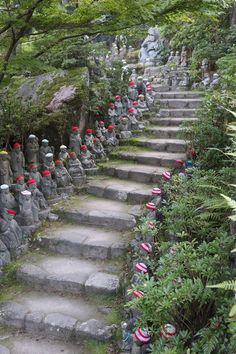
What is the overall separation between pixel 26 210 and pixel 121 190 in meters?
1.79

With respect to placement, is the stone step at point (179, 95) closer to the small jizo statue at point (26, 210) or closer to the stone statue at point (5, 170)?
the stone statue at point (5, 170)

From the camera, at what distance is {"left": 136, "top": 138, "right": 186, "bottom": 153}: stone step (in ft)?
26.2

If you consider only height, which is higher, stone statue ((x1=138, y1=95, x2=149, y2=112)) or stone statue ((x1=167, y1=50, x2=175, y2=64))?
stone statue ((x1=167, y1=50, x2=175, y2=64))

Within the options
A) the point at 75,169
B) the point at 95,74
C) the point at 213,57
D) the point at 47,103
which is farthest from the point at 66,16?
the point at 213,57

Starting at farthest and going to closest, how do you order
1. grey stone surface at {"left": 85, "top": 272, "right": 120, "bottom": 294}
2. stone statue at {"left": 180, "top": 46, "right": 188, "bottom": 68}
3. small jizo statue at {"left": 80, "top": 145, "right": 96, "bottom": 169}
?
stone statue at {"left": 180, "top": 46, "right": 188, "bottom": 68} < small jizo statue at {"left": 80, "top": 145, "right": 96, "bottom": 169} < grey stone surface at {"left": 85, "top": 272, "right": 120, "bottom": 294}

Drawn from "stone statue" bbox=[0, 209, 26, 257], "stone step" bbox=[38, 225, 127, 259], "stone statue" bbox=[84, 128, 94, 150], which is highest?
"stone statue" bbox=[84, 128, 94, 150]

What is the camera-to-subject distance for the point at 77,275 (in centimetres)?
484

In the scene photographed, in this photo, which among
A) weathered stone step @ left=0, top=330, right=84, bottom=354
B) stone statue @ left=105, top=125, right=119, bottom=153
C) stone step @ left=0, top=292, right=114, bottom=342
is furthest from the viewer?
stone statue @ left=105, top=125, right=119, bottom=153

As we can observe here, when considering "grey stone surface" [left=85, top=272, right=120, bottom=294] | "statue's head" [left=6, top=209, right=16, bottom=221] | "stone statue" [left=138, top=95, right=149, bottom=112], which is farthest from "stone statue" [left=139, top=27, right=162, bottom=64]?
"grey stone surface" [left=85, top=272, right=120, bottom=294]

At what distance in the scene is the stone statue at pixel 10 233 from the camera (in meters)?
5.18

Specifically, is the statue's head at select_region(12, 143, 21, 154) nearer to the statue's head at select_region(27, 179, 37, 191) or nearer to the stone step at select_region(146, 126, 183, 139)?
the statue's head at select_region(27, 179, 37, 191)

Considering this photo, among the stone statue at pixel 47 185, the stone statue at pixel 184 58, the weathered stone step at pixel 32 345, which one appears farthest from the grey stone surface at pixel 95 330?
the stone statue at pixel 184 58

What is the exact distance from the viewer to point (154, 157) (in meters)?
7.60

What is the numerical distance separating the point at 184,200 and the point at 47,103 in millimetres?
4149
